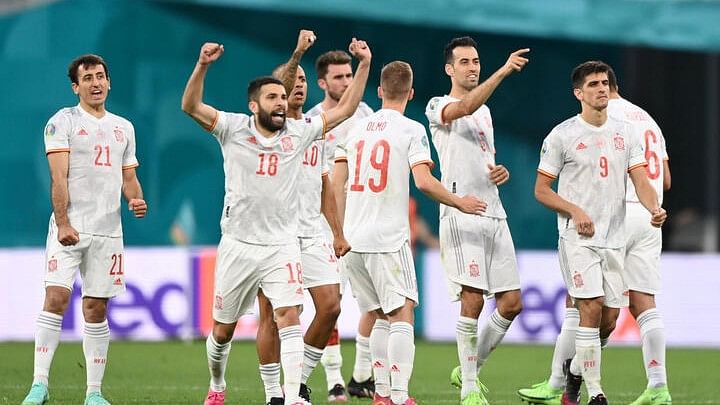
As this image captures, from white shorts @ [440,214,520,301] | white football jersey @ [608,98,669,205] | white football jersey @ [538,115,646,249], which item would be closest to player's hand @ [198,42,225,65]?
white shorts @ [440,214,520,301]

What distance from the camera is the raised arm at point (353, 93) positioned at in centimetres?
979

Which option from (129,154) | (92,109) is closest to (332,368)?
(129,154)

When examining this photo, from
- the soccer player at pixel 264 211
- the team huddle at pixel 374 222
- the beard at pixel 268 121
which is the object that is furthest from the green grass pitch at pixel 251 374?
the beard at pixel 268 121

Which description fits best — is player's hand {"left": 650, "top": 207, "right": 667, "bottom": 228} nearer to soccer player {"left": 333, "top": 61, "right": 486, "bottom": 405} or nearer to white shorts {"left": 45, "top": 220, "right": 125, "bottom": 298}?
soccer player {"left": 333, "top": 61, "right": 486, "bottom": 405}

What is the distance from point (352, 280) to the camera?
1052cm

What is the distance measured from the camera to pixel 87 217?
10.3m

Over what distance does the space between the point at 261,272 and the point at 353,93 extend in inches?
54.0

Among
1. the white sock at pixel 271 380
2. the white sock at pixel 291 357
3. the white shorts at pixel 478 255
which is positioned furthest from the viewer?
the white shorts at pixel 478 255

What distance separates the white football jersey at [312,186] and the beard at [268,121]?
144 centimetres

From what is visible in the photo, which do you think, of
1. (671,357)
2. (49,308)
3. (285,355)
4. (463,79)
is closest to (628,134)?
(463,79)

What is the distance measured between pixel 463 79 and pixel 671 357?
23.1 ft

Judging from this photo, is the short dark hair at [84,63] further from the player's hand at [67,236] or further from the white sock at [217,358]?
the white sock at [217,358]

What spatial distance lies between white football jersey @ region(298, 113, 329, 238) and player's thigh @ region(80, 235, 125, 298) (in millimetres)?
1425

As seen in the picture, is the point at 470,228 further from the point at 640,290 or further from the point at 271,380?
the point at 271,380
